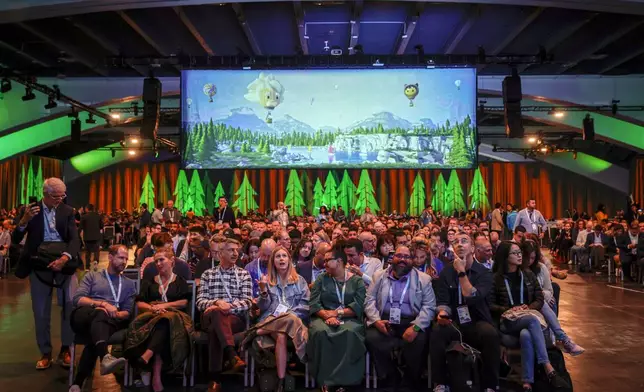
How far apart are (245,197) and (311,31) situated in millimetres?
16503

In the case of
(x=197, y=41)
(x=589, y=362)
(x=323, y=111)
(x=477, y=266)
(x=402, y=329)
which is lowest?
(x=589, y=362)

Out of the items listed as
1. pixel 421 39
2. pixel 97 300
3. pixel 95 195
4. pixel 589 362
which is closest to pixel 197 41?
pixel 421 39

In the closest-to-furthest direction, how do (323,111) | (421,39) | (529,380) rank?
(529,380) < (323,111) < (421,39)

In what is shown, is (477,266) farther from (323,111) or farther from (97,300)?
(323,111)

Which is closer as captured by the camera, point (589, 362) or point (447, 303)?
point (447, 303)

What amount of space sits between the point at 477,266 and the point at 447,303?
A: 35cm

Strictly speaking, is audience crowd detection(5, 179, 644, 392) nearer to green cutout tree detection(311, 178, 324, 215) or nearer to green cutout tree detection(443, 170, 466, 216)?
green cutout tree detection(311, 178, 324, 215)

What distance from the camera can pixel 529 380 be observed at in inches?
191

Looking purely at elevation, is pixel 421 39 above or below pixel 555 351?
above

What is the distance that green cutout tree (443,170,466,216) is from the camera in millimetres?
28312

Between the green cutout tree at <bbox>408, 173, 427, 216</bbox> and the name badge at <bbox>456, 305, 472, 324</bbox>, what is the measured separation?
23712 millimetres

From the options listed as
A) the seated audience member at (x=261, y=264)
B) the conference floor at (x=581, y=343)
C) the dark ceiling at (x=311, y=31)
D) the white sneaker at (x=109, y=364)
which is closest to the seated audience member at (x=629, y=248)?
the conference floor at (x=581, y=343)

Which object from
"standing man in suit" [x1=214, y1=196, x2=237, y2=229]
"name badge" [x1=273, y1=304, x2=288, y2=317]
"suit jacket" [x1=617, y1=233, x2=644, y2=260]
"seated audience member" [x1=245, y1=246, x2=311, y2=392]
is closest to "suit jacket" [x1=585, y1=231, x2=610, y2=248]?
"suit jacket" [x1=617, y1=233, x2=644, y2=260]

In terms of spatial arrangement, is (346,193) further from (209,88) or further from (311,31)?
(209,88)
